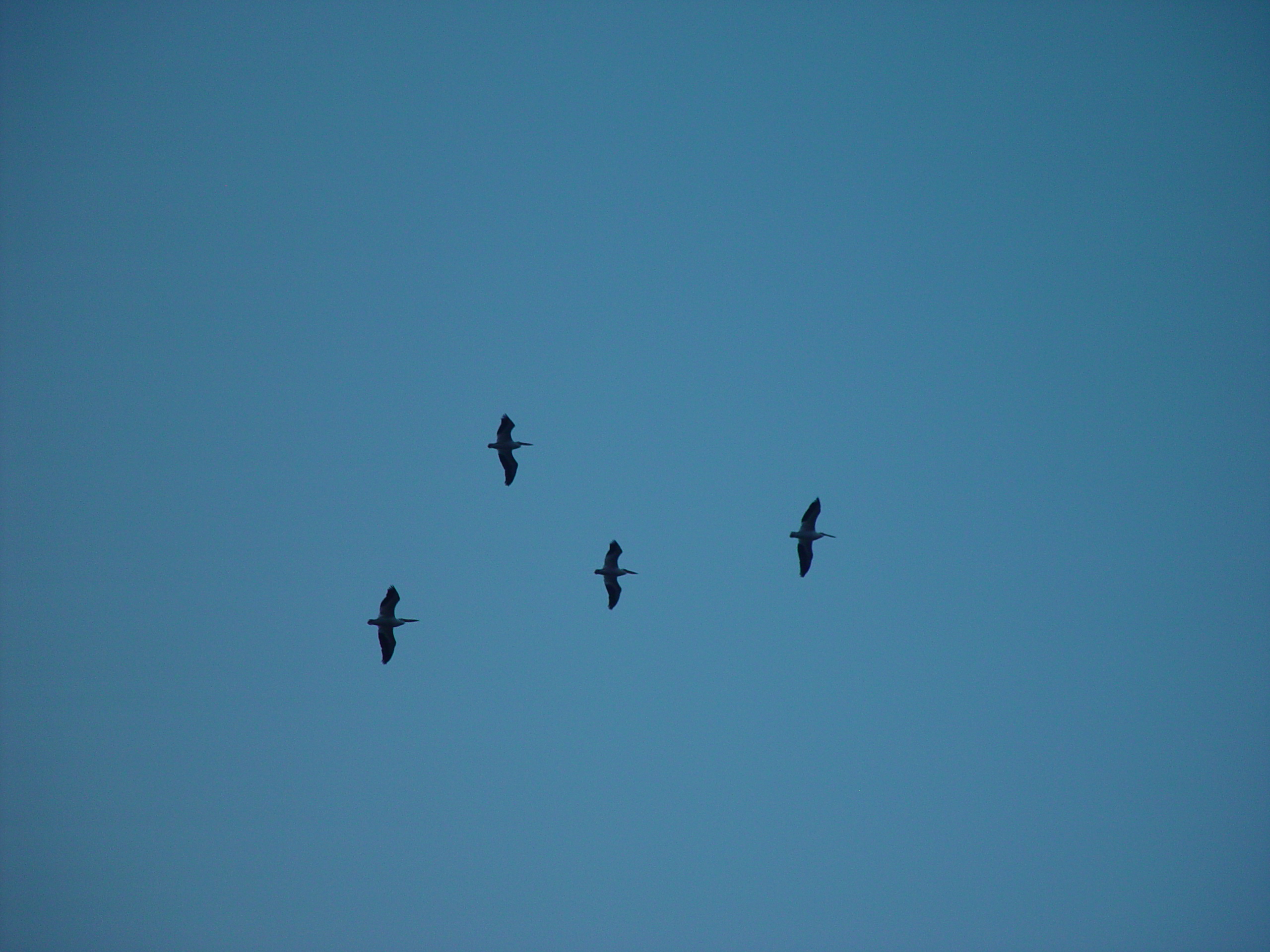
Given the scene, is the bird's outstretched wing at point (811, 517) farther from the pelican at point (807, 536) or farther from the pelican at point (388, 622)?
the pelican at point (388, 622)

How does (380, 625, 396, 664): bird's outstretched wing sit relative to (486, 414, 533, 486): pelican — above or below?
below

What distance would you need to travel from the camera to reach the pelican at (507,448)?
85500mm

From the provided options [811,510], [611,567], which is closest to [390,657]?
[611,567]

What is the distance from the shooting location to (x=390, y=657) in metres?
85.8

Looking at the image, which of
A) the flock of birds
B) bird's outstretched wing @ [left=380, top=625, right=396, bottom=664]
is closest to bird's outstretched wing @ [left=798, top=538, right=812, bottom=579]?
the flock of birds

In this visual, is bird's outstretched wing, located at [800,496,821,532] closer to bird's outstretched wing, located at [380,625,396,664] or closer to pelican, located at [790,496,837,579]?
pelican, located at [790,496,837,579]

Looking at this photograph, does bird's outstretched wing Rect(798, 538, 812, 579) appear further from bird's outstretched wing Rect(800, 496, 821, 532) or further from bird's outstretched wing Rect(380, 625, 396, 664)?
bird's outstretched wing Rect(380, 625, 396, 664)

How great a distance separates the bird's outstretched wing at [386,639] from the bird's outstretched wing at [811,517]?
1722cm

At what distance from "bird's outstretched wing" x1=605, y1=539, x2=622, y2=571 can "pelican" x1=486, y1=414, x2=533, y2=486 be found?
17.3 ft

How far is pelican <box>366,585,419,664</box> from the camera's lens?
8550 cm

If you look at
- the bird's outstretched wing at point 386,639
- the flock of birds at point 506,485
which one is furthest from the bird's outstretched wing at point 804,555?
the bird's outstretched wing at point 386,639

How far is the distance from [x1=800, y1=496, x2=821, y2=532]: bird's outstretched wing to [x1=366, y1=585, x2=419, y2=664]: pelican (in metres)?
16.8

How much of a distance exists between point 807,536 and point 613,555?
835 centimetres

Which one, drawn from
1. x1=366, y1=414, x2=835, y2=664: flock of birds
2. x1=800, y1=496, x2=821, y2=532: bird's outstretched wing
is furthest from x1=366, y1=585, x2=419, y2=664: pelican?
x1=800, y1=496, x2=821, y2=532: bird's outstretched wing
